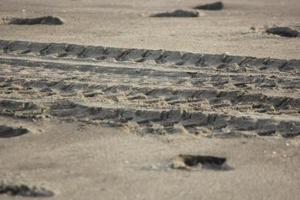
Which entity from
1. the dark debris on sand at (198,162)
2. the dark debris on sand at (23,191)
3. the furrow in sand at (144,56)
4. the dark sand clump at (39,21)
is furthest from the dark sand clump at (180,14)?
the dark debris on sand at (23,191)

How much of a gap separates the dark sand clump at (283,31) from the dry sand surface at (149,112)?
15 centimetres

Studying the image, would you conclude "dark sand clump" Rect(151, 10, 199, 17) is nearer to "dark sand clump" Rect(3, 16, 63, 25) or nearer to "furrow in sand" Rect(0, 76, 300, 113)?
"dark sand clump" Rect(3, 16, 63, 25)

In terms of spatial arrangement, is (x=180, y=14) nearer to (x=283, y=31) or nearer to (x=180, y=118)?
(x=283, y=31)

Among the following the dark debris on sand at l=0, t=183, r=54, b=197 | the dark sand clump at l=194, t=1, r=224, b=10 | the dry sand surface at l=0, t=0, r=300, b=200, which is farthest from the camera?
Answer: the dark sand clump at l=194, t=1, r=224, b=10

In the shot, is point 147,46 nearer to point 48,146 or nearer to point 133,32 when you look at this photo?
point 133,32

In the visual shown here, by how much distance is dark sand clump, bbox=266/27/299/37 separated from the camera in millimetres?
9320

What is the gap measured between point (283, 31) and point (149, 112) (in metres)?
3.94

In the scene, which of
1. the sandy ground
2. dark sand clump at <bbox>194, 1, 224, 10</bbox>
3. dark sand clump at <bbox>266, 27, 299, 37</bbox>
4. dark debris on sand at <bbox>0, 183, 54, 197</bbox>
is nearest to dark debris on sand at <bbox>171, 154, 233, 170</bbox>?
dark debris on sand at <bbox>0, 183, 54, 197</bbox>

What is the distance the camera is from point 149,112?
6031 mm

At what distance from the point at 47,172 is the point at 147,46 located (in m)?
3.91

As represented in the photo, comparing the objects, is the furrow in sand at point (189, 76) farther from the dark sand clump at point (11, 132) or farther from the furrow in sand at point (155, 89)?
the dark sand clump at point (11, 132)

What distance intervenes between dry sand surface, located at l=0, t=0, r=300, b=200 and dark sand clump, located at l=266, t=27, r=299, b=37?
0.49 feet

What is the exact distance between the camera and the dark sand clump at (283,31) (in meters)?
9.32

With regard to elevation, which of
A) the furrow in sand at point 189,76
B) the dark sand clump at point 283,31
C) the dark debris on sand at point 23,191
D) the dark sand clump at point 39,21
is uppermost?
the dark sand clump at point 283,31
